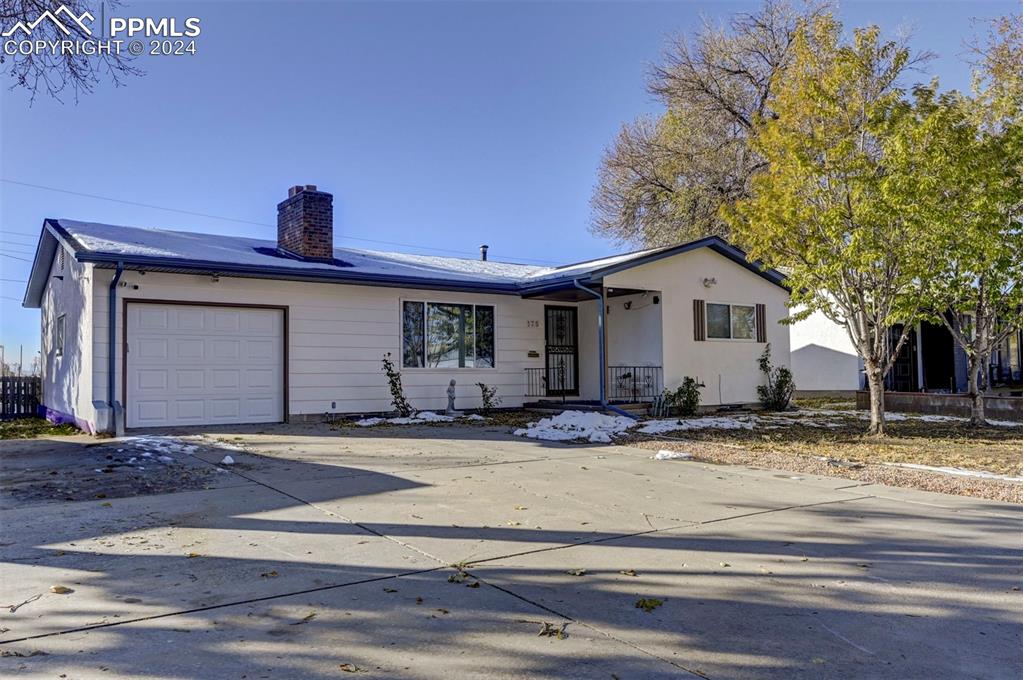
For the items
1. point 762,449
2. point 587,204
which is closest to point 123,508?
point 762,449

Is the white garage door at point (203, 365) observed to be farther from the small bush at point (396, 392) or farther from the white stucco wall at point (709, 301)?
the white stucco wall at point (709, 301)

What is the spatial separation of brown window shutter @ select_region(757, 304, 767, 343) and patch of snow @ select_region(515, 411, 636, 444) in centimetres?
532

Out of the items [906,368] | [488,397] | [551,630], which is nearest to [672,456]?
[551,630]

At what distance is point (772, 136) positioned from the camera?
425 inches

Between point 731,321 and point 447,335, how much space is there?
6.62 m

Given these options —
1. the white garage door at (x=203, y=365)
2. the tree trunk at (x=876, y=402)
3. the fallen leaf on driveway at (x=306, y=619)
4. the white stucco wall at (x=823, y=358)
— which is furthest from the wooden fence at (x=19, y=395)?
the white stucco wall at (x=823, y=358)

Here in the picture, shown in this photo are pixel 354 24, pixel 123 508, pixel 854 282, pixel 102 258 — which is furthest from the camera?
pixel 354 24

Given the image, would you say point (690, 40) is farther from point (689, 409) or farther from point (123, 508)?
point (123, 508)

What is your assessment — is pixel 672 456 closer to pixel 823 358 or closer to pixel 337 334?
pixel 337 334

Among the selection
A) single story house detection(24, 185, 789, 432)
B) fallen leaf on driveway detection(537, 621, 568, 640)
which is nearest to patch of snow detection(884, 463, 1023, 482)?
fallen leaf on driveway detection(537, 621, 568, 640)

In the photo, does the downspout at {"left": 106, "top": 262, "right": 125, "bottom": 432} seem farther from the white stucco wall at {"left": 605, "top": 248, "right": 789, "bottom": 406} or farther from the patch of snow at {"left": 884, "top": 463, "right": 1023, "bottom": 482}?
the patch of snow at {"left": 884, "top": 463, "right": 1023, "bottom": 482}

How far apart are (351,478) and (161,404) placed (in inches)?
235

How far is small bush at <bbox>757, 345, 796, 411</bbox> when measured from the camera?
1591 cm

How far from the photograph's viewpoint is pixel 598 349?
49.3ft
